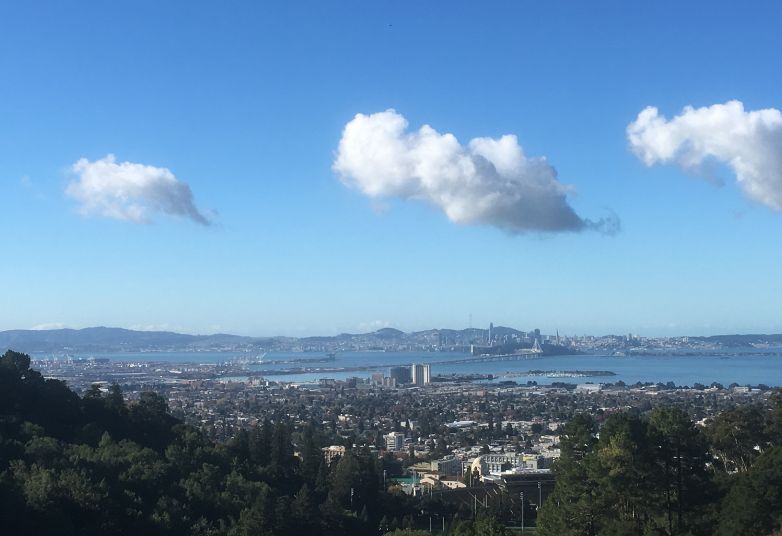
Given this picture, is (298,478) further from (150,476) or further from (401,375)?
(401,375)

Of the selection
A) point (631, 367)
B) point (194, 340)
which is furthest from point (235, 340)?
point (631, 367)

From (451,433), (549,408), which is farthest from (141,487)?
(549,408)

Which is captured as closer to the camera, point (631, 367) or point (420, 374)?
point (420, 374)

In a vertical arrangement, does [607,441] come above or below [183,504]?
above

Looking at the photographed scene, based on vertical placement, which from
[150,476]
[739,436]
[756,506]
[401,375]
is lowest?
[401,375]

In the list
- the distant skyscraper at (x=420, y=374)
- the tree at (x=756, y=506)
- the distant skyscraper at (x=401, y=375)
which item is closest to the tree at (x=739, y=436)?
the tree at (x=756, y=506)

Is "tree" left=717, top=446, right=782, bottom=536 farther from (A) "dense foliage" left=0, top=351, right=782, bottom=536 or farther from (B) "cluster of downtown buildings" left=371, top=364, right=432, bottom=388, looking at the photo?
(B) "cluster of downtown buildings" left=371, top=364, right=432, bottom=388

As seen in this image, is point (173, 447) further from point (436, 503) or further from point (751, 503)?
point (751, 503)
